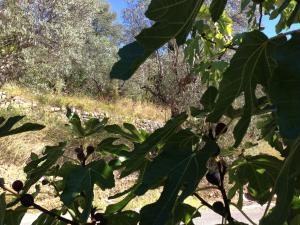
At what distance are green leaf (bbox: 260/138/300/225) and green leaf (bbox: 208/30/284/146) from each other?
0.36ft

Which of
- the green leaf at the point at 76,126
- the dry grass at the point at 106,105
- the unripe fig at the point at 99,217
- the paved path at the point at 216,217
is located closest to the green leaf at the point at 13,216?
the unripe fig at the point at 99,217

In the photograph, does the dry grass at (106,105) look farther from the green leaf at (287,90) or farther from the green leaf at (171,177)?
the green leaf at (287,90)

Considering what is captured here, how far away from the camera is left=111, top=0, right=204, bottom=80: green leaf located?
529mm

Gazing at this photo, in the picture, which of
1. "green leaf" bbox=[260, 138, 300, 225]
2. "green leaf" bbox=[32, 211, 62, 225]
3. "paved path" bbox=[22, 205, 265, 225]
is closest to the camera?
"green leaf" bbox=[260, 138, 300, 225]

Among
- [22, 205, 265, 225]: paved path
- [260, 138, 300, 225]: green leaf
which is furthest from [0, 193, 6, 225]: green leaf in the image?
[22, 205, 265, 225]: paved path

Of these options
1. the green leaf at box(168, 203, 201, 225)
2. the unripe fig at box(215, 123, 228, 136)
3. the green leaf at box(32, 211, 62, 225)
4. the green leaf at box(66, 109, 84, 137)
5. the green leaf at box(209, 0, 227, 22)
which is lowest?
the green leaf at box(32, 211, 62, 225)

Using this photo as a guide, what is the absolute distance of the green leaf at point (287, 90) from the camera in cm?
40

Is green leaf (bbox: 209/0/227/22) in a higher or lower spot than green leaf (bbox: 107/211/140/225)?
higher

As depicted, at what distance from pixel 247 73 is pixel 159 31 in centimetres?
15

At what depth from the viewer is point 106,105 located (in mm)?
13047

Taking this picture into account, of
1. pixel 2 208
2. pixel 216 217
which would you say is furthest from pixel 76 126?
pixel 216 217

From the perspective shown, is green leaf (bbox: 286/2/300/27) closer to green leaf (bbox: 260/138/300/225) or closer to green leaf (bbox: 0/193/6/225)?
green leaf (bbox: 260/138/300/225)

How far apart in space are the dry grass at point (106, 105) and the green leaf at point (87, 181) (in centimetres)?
1069

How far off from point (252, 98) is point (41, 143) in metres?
8.52
